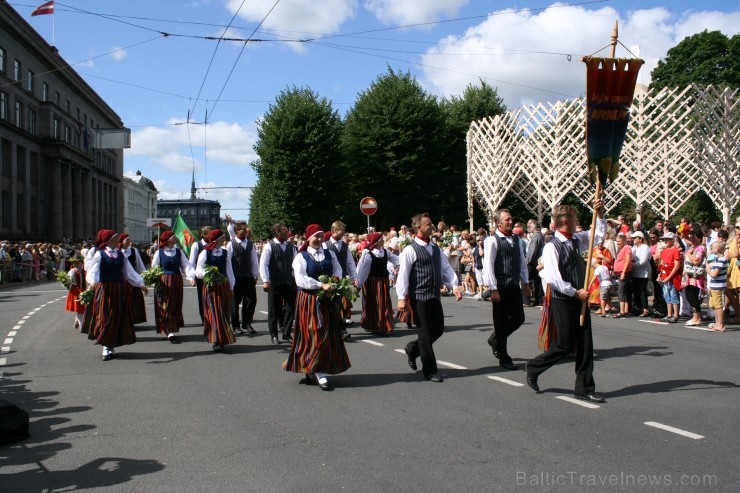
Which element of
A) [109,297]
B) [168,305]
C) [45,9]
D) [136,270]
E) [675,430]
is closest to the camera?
[675,430]

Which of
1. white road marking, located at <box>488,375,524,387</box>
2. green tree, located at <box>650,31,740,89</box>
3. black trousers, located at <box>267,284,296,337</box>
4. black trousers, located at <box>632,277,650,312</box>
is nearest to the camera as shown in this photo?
white road marking, located at <box>488,375,524,387</box>

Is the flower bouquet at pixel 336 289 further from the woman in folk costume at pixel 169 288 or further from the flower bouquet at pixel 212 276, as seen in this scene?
the woman in folk costume at pixel 169 288

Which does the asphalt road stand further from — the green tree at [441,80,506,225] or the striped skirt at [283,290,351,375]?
the green tree at [441,80,506,225]

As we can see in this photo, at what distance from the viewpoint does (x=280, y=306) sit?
1170cm

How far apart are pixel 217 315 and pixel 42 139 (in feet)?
158

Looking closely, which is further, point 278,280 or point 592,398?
point 278,280

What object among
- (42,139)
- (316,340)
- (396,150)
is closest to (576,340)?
(316,340)

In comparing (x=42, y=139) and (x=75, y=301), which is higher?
(x=42, y=139)

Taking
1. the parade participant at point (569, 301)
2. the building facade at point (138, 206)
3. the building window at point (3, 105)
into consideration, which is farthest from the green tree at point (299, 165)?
the building facade at point (138, 206)

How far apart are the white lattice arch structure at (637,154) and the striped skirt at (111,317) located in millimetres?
21714

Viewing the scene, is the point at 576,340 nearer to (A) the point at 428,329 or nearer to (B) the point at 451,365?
(A) the point at 428,329

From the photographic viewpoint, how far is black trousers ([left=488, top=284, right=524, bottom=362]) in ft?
28.8

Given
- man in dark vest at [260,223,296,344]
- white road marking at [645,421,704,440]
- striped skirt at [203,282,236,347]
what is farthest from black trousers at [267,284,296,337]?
white road marking at [645,421,704,440]

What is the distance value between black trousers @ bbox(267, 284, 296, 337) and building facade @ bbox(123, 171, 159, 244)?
9818 centimetres
